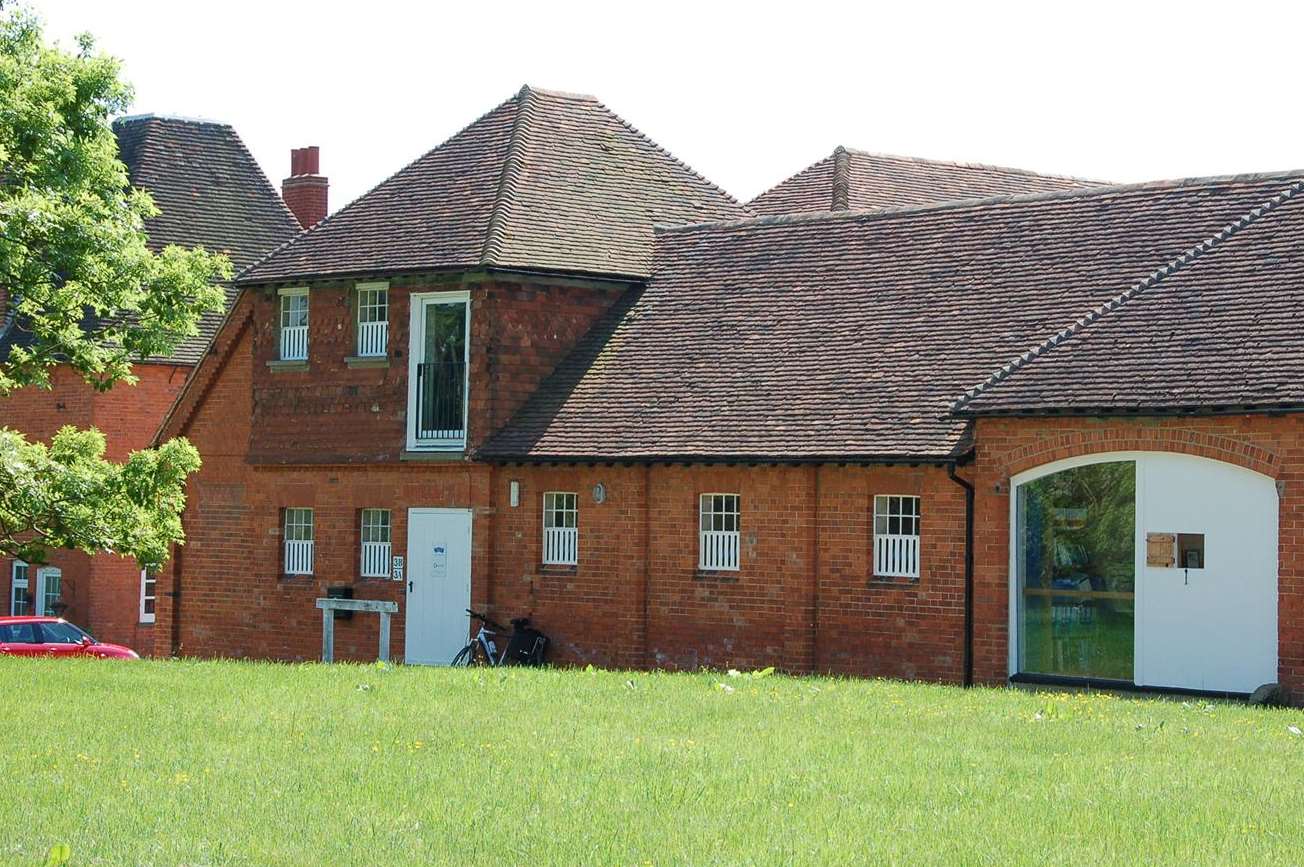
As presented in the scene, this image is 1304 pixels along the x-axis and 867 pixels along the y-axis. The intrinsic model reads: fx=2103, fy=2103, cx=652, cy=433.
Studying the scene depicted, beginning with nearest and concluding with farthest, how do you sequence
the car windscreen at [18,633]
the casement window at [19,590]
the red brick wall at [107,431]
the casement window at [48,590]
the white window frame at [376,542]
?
the white window frame at [376,542] < the car windscreen at [18,633] < the red brick wall at [107,431] < the casement window at [48,590] < the casement window at [19,590]

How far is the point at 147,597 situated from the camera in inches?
1751

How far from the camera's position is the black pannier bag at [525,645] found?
30.6 m

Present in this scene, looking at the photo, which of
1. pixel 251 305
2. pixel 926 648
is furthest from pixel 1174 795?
pixel 251 305

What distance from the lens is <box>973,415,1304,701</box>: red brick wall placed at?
22844mm

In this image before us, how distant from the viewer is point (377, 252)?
3338 centimetres

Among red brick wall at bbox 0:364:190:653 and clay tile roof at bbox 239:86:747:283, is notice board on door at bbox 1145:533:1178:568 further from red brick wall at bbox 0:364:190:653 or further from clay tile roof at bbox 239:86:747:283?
red brick wall at bbox 0:364:190:653

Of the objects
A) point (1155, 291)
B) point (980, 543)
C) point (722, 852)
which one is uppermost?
point (1155, 291)

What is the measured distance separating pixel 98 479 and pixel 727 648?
8694mm

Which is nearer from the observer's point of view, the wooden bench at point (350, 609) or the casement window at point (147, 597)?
the wooden bench at point (350, 609)

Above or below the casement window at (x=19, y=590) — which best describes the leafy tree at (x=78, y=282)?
above

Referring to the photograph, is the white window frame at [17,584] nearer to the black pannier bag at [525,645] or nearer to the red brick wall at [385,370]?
the red brick wall at [385,370]

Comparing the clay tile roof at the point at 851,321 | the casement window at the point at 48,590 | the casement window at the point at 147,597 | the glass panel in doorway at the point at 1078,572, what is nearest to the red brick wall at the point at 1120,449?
the glass panel in doorway at the point at 1078,572

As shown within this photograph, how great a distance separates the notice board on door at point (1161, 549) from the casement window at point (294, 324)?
50.5ft

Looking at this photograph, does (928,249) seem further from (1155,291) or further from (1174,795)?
(1174,795)
